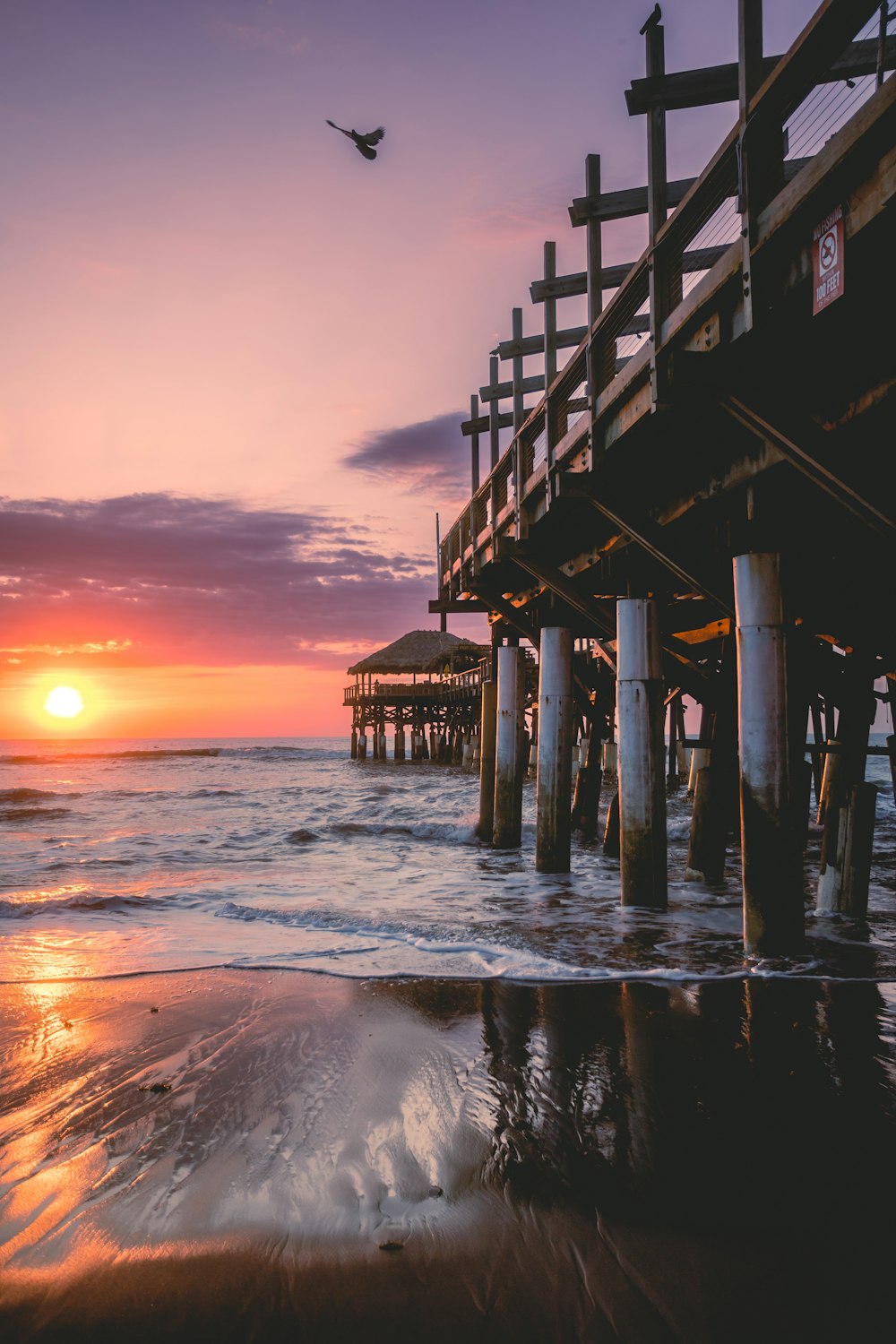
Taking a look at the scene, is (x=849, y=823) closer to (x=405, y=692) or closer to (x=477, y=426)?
(x=477, y=426)

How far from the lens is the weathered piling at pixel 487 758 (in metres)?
12.7

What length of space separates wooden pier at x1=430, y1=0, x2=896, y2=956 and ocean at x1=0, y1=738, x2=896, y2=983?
593 mm

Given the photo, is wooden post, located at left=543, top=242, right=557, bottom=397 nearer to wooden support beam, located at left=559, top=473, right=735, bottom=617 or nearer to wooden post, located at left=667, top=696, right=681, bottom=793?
wooden support beam, located at left=559, top=473, right=735, bottom=617

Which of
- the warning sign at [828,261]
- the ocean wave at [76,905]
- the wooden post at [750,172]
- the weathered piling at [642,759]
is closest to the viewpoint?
the warning sign at [828,261]

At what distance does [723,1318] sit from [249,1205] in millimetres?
1581

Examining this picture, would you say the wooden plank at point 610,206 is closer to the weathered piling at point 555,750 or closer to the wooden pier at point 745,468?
the wooden pier at point 745,468

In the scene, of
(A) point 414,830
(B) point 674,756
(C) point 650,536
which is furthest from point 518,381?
(B) point 674,756

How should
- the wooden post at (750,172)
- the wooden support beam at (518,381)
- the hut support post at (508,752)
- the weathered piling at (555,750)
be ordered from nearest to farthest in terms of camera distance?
the wooden post at (750,172)
the weathered piling at (555,750)
the wooden support beam at (518,381)
the hut support post at (508,752)

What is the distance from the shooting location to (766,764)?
16.5 feet

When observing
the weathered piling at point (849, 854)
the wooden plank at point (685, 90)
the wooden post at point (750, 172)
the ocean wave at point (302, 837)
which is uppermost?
the wooden plank at point (685, 90)

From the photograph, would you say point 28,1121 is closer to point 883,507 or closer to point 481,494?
point 883,507

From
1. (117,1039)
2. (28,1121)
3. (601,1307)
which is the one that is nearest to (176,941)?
(117,1039)

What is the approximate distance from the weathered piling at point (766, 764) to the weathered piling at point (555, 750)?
382 centimetres

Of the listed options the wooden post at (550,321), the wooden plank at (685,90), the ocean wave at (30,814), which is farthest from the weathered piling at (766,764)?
the ocean wave at (30,814)
